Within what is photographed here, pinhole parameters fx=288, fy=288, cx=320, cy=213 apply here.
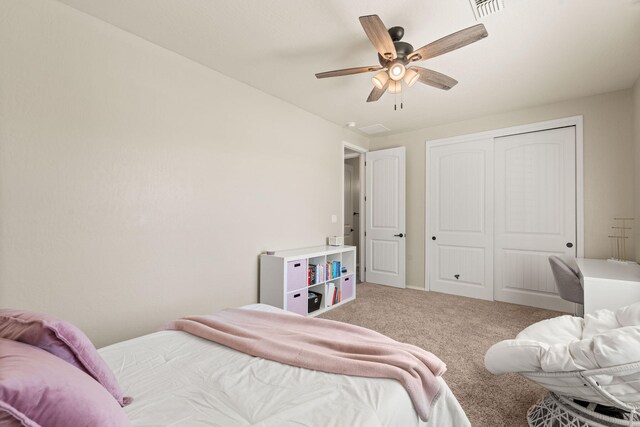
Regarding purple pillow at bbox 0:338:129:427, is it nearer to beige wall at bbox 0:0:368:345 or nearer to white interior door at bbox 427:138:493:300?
beige wall at bbox 0:0:368:345

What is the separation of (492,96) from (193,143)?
3.40 meters

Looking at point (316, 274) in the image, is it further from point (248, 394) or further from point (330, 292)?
point (248, 394)

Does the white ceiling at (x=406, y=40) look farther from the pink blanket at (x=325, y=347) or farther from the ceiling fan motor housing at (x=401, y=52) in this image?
the pink blanket at (x=325, y=347)

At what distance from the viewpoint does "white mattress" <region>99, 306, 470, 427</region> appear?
3.20ft

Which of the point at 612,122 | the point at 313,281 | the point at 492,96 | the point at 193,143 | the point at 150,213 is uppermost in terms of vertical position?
the point at 492,96

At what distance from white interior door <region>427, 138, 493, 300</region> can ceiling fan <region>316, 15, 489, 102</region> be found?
2123mm

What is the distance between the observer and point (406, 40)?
2383mm

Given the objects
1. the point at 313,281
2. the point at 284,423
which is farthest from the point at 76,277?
the point at 313,281

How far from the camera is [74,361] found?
0.97 m

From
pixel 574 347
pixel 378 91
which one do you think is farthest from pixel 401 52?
pixel 574 347

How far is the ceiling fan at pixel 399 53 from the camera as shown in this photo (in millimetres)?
1828

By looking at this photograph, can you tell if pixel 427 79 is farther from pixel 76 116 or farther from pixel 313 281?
pixel 76 116

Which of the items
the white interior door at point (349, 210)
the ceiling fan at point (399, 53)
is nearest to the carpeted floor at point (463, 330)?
the white interior door at point (349, 210)

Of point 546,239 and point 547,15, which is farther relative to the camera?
point 546,239
